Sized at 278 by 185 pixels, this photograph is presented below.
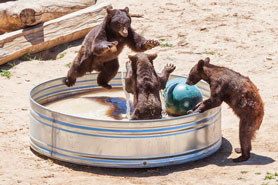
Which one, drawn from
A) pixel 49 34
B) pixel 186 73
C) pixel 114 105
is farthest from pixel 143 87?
pixel 49 34

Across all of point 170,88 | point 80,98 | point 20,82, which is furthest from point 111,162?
point 20,82

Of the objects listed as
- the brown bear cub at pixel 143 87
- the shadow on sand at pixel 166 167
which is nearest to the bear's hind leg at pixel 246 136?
the shadow on sand at pixel 166 167

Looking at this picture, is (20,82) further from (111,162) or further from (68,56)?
(111,162)

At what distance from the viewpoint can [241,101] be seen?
8.10m

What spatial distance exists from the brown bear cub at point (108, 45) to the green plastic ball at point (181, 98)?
2.80 feet

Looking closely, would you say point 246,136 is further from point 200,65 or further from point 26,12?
point 26,12

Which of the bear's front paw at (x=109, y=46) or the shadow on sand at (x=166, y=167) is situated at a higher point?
the bear's front paw at (x=109, y=46)

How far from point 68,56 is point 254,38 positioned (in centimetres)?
520

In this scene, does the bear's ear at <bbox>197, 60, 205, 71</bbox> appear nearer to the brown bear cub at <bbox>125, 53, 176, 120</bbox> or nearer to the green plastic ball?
the green plastic ball

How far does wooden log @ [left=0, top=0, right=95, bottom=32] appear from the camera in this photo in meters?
13.5

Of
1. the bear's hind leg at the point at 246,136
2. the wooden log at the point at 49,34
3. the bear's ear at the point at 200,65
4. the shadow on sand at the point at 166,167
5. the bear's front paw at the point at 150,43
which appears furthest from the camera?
the wooden log at the point at 49,34

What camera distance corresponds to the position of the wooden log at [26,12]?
13453mm

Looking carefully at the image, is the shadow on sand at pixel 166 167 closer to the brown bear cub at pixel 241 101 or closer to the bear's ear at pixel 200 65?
the brown bear cub at pixel 241 101

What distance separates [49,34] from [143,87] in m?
6.45
